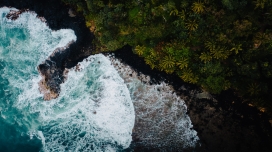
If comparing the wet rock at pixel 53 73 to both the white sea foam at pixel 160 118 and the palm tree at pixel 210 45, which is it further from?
the palm tree at pixel 210 45

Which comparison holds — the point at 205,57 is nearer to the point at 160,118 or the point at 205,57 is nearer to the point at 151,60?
the point at 151,60

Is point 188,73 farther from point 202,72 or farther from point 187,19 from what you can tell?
point 187,19

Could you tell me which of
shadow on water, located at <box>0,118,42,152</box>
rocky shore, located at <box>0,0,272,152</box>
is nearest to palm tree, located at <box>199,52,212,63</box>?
rocky shore, located at <box>0,0,272,152</box>

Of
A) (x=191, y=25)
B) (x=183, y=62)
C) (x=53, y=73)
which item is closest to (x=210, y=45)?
(x=191, y=25)

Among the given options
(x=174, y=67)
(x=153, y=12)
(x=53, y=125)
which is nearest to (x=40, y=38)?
(x=53, y=125)

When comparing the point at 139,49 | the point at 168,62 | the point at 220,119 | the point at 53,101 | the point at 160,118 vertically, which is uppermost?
the point at 139,49

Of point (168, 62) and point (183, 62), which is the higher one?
point (168, 62)

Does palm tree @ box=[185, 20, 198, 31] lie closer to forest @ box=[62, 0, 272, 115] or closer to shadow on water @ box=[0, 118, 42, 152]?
forest @ box=[62, 0, 272, 115]
